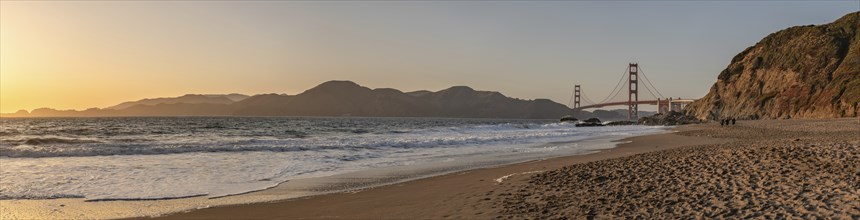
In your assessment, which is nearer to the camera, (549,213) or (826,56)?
(549,213)

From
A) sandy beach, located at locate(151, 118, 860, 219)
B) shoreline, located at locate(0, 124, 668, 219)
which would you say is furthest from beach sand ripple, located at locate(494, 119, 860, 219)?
shoreline, located at locate(0, 124, 668, 219)

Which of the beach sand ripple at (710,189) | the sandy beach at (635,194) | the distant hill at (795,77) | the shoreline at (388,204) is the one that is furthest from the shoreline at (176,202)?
the distant hill at (795,77)

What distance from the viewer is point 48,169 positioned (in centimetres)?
1291

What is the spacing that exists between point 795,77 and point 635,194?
69.2 m

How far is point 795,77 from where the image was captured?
208 feet

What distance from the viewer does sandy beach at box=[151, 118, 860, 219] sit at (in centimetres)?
636

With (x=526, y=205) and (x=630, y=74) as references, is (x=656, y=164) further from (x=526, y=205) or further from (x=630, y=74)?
(x=630, y=74)

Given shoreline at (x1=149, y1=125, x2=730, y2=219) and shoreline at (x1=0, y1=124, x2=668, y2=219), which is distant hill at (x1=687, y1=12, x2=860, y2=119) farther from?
shoreline at (x1=0, y1=124, x2=668, y2=219)

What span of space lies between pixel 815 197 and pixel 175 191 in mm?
9722

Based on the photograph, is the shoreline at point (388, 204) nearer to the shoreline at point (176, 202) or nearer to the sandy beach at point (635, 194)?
the sandy beach at point (635, 194)

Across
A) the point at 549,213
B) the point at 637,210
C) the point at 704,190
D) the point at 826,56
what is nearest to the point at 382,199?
the point at 549,213

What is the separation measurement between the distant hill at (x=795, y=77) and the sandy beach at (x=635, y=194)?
48.2m

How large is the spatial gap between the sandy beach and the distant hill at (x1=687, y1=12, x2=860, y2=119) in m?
48.2

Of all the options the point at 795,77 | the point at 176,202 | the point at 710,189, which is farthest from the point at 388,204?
the point at 795,77
